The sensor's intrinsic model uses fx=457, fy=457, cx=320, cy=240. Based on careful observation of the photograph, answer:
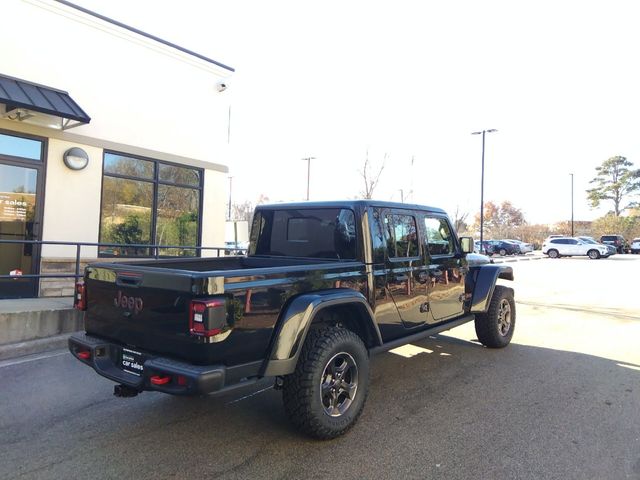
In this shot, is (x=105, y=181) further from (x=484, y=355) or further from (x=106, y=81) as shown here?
(x=484, y=355)

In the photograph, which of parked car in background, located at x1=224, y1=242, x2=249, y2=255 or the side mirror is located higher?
the side mirror

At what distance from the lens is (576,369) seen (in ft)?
17.8

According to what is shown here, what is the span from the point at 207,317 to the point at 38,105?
22.1ft

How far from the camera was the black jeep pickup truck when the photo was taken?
3008mm

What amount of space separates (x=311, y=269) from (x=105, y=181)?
7735 mm

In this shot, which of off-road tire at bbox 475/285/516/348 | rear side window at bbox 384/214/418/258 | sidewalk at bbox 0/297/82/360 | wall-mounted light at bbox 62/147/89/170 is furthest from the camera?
wall-mounted light at bbox 62/147/89/170

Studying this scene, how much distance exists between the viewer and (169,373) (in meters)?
2.94

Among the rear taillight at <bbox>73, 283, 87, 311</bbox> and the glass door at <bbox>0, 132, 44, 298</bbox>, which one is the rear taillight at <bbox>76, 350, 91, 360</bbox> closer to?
the rear taillight at <bbox>73, 283, 87, 311</bbox>

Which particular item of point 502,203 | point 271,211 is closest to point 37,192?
point 271,211

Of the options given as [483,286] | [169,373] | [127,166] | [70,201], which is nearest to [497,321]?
[483,286]

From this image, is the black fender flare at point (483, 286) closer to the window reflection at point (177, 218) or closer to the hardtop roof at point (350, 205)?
the hardtop roof at point (350, 205)

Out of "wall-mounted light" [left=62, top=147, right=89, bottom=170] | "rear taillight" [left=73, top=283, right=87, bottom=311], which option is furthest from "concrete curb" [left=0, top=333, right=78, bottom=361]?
"wall-mounted light" [left=62, top=147, right=89, bottom=170]

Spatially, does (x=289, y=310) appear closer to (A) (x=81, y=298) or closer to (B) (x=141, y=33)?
(A) (x=81, y=298)

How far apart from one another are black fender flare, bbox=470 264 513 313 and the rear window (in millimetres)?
2398
